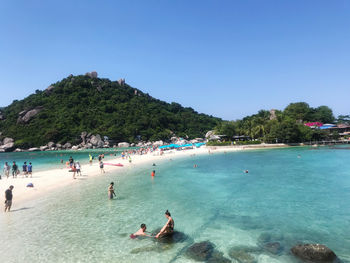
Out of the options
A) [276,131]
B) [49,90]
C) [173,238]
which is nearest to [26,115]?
[49,90]

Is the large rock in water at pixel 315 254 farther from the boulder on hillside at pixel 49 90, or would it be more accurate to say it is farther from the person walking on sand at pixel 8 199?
the boulder on hillside at pixel 49 90

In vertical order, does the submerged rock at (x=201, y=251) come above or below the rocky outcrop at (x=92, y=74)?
below

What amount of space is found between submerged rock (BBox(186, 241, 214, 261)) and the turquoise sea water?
0.22 m

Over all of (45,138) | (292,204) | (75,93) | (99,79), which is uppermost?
(99,79)

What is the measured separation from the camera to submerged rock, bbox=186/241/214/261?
734cm

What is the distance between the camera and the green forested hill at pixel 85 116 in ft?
328

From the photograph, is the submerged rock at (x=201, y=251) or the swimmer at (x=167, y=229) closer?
the submerged rock at (x=201, y=251)

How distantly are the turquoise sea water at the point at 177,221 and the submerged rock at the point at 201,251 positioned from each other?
0.22 m

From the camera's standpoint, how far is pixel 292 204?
1345 centimetres

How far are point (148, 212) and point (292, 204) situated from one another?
9.01m

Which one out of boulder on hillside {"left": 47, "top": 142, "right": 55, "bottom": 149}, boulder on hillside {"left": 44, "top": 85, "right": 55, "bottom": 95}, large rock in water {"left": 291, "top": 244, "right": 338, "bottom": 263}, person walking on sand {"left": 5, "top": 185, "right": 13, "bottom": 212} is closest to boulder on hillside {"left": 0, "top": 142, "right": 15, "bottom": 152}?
boulder on hillside {"left": 47, "top": 142, "right": 55, "bottom": 149}

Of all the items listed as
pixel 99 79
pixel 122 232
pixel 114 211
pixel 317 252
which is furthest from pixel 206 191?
pixel 99 79

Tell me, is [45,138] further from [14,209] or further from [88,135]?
[14,209]

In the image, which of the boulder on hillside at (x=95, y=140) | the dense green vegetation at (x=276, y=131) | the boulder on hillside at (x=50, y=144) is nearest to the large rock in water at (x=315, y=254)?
the dense green vegetation at (x=276, y=131)
